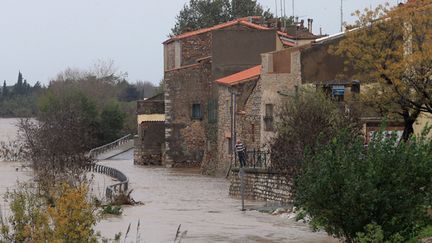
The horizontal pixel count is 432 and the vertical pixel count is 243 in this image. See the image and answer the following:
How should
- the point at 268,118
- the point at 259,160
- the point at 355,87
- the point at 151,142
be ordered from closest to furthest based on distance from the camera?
the point at 355,87, the point at 259,160, the point at 268,118, the point at 151,142

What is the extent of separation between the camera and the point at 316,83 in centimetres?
3847

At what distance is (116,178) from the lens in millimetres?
53781

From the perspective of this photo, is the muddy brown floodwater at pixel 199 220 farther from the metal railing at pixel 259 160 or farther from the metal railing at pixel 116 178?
the metal railing at pixel 259 160

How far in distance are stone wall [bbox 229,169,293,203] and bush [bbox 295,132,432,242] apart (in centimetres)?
1384

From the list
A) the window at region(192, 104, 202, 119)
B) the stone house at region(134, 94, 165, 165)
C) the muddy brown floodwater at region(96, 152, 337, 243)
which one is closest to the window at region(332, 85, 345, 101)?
the muddy brown floodwater at region(96, 152, 337, 243)

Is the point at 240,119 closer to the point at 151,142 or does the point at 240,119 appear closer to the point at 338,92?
the point at 338,92

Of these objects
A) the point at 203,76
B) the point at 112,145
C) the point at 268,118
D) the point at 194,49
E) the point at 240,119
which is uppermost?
the point at 194,49

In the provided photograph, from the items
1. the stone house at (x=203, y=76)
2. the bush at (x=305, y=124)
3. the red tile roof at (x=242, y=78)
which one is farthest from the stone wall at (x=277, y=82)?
the stone house at (x=203, y=76)

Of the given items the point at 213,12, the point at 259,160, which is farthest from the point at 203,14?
the point at 259,160

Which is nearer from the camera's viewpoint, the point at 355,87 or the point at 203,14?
the point at 355,87

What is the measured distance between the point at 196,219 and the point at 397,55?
7.78m

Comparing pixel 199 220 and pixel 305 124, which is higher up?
pixel 305 124

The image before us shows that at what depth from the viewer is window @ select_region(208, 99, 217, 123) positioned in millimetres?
59431

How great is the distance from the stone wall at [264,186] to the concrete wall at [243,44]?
19249mm
